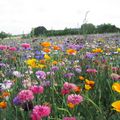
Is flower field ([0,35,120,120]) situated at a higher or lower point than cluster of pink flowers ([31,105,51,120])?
lower

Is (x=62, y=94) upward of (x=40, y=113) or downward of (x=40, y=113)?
downward

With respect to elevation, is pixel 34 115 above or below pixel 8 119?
above

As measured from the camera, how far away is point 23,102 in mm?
2070

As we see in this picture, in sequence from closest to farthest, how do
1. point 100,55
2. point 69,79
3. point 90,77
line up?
point 69,79 → point 90,77 → point 100,55

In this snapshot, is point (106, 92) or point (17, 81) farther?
point (17, 81)

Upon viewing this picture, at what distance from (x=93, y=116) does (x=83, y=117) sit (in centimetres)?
7

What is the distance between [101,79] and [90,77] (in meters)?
0.22

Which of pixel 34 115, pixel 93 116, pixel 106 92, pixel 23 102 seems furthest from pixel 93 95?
pixel 34 115

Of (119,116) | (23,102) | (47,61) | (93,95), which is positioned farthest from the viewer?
(47,61)

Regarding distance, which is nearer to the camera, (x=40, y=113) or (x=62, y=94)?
(x=40, y=113)

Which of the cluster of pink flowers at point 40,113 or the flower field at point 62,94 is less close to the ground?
the cluster of pink flowers at point 40,113

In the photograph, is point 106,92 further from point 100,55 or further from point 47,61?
point 100,55

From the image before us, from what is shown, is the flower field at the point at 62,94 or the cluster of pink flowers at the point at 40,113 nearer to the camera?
the cluster of pink flowers at the point at 40,113

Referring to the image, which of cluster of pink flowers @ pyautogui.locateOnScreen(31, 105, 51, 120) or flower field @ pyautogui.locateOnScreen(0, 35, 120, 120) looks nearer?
cluster of pink flowers @ pyautogui.locateOnScreen(31, 105, 51, 120)
